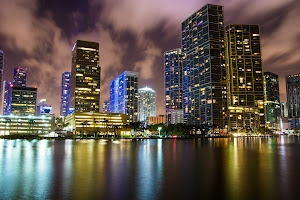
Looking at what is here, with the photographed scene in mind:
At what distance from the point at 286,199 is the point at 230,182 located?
5439mm

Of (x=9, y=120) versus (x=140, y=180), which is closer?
(x=140, y=180)

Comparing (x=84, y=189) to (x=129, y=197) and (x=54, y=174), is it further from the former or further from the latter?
(x=54, y=174)

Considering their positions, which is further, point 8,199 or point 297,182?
point 297,182

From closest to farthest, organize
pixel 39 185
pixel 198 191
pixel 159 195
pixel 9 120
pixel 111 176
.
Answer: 1. pixel 159 195
2. pixel 198 191
3. pixel 39 185
4. pixel 111 176
5. pixel 9 120

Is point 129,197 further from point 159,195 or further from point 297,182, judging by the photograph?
point 297,182

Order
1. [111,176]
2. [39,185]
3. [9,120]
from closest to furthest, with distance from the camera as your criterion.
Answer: [39,185] → [111,176] → [9,120]

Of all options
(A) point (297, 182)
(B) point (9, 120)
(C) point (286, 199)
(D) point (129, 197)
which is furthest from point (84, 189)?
(B) point (9, 120)

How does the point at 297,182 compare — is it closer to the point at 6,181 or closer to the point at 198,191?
the point at 198,191

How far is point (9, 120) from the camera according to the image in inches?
7820

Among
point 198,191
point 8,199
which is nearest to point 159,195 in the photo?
point 198,191

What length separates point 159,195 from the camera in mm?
16750

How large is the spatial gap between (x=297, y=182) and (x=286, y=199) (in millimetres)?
6862

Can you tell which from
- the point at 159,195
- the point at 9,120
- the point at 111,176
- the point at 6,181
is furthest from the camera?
the point at 9,120

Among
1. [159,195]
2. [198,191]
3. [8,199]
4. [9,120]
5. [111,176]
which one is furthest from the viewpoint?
[9,120]
